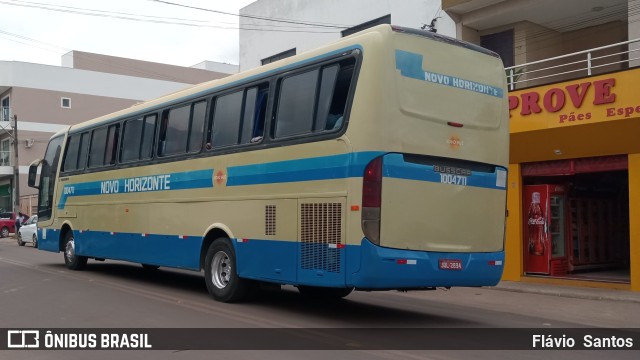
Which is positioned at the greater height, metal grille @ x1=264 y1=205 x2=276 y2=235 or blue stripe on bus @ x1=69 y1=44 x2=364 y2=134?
blue stripe on bus @ x1=69 y1=44 x2=364 y2=134

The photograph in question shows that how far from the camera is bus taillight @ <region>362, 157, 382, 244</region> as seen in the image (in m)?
7.89

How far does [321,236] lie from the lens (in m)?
8.48

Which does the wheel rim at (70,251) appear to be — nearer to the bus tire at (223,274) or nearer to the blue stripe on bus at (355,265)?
the blue stripe on bus at (355,265)

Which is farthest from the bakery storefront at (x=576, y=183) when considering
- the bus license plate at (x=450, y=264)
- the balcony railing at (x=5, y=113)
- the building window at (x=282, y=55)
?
the balcony railing at (x=5, y=113)

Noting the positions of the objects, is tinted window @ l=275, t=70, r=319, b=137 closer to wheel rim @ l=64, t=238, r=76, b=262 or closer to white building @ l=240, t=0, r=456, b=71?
wheel rim @ l=64, t=238, r=76, b=262

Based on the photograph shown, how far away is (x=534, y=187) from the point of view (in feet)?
51.6

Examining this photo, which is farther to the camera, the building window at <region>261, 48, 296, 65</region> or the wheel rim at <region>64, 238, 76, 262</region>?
the building window at <region>261, 48, 296, 65</region>

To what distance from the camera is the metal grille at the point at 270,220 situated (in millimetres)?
9375

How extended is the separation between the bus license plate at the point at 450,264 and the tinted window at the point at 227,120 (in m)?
3.95

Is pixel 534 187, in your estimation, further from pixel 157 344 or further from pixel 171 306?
pixel 157 344

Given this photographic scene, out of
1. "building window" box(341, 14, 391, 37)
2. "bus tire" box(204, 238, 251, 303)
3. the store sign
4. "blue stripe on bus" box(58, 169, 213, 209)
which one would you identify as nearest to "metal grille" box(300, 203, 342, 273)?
"bus tire" box(204, 238, 251, 303)

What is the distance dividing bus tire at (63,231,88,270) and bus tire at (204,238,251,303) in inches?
262

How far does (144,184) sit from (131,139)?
129 centimetres

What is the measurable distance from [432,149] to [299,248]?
2.30 meters
